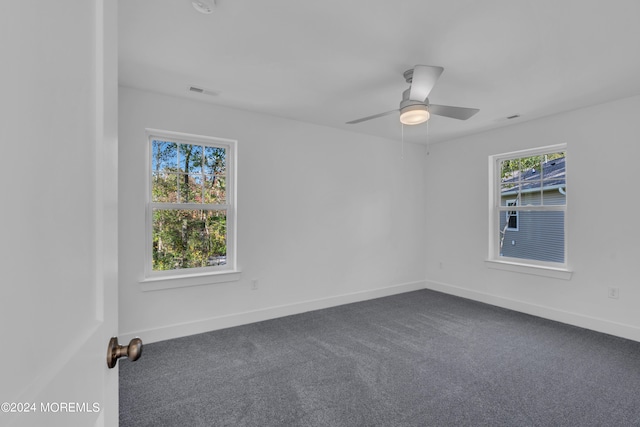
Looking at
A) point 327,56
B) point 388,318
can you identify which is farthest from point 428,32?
point 388,318

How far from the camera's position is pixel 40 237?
1.38 ft

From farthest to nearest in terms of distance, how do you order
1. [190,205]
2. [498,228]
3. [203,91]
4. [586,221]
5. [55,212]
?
1. [498,228]
2. [586,221]
3. [190,205]
4. [203,91]
5. [55,212]

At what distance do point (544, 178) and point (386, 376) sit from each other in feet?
11.1

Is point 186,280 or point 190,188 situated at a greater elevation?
point 190,188

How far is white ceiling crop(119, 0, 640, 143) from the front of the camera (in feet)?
6.26

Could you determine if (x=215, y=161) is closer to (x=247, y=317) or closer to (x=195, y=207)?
(x=195, y=207)

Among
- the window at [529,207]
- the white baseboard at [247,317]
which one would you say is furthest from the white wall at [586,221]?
the white baseboard at [247,317]

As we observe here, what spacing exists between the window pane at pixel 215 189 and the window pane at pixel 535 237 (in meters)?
3.93

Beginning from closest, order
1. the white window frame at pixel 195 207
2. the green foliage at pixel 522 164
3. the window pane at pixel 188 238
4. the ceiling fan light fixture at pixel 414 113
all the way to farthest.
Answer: the ceiling fan light fixture at pixel 414 113, the white window frame at pixel 195 207, the window pane at pixel 188 238, the green foliage at pixel 522 164

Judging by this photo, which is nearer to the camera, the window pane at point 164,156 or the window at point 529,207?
the window pane at point 164,156

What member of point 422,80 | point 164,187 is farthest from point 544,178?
point 164,187

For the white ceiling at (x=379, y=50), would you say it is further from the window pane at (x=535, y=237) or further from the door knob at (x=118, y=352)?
the door knob at (x=118, y=352)

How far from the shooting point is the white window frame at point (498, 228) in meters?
3.81

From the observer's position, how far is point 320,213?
4320mm
